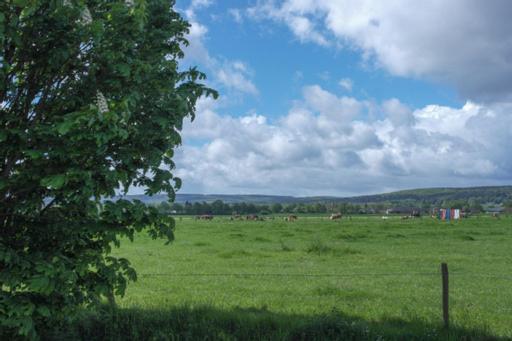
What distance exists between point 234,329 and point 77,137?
603 centimetres

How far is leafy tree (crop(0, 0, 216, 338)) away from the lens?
6.94 metres

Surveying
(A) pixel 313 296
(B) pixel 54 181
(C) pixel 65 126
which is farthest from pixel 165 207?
(A) pixel 313 296

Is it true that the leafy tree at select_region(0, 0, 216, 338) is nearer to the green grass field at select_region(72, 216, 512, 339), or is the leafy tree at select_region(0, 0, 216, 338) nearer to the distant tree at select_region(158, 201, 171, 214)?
the distant tree at select_region(158, 201, 171, 214)

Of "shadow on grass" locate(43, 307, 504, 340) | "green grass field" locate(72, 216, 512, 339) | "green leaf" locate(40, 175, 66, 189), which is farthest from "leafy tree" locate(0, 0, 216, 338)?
Result: "green grass field" locate(72, 216, 512, 339)

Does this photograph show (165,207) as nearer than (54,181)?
No

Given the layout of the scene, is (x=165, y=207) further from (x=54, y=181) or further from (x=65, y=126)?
(x=65, y=126)

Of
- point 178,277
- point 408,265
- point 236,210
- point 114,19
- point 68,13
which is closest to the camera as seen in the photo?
point 68,13

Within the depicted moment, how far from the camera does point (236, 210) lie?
189 meters

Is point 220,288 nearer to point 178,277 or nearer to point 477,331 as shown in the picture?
point 178,277

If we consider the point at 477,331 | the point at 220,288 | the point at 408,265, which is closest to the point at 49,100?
the point at 477,331

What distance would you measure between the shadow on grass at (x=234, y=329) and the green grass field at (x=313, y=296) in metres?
0.02

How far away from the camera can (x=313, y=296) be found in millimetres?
16328

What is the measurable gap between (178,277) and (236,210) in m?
168

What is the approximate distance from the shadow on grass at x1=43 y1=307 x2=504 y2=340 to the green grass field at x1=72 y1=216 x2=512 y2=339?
23 millimetres
